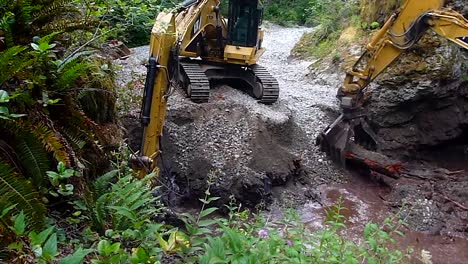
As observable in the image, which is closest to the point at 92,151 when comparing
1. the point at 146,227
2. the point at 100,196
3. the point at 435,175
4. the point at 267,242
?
the point at 100,196

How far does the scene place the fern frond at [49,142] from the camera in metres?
2.93

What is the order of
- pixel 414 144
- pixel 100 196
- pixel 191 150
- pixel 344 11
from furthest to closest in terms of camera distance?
pixel 344 11
pixel 414 144
pixel 191 150
pixel 100 196

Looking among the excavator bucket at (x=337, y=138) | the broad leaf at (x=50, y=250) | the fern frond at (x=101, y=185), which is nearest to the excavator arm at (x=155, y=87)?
the fern frond at (x=101, y=185)

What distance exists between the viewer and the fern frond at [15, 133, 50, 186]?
2.89 meters

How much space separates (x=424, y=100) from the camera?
10648 mm

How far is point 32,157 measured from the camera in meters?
2.92

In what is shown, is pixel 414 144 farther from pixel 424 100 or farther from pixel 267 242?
pixel 267 242

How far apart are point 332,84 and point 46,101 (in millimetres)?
10320

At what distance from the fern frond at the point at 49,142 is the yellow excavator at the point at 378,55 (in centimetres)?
643

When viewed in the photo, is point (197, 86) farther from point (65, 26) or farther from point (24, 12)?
point (24, 12)

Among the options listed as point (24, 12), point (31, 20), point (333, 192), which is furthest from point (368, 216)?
point (24, 12)

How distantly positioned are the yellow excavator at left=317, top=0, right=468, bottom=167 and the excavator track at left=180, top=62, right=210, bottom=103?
7.37 ft

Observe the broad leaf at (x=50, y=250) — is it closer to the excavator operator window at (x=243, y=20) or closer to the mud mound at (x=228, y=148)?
the mud mound at (x=228, y=148)

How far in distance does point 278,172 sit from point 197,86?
195 centimetres
